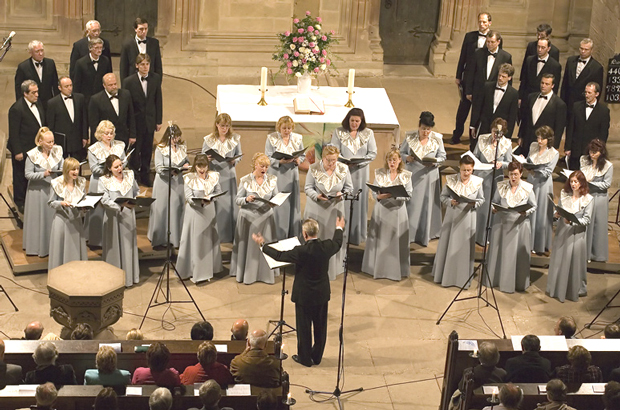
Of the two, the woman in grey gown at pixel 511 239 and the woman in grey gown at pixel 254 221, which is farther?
the woman in grey gown at pixel 511 239

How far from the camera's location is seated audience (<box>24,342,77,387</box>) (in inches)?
320

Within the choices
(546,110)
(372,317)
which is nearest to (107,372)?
(372,317)

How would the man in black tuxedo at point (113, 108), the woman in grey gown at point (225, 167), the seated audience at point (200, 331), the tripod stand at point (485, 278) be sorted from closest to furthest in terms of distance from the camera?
the seated audience at point (200, 331), the tripod stand at point (485, 278), the woman in grey gown at point (225, 167), the man in black tuxedo at point (113, 108)

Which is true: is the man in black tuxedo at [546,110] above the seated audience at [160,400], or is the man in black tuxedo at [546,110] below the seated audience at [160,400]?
above

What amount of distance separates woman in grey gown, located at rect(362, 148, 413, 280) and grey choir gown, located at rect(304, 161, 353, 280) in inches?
15.0

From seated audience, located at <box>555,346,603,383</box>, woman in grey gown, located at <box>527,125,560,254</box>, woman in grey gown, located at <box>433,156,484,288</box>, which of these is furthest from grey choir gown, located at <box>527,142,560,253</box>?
seated audience, located at <box>555,346,603,383</box>

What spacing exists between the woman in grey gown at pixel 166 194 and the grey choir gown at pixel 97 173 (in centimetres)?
42

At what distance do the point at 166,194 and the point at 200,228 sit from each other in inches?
26.8

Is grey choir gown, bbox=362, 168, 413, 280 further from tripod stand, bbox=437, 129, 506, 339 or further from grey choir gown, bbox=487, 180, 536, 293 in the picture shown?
grey choir gown, bbox=487, 180, 536, 293

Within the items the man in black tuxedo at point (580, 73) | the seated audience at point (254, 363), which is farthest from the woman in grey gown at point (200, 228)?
the man in black tuxedo at point (580, 73)

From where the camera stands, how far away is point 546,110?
13.1 metres

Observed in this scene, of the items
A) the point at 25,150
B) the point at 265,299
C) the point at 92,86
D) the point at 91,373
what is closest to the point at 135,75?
the point at 92,86

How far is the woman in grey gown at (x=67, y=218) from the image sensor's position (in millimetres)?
10977

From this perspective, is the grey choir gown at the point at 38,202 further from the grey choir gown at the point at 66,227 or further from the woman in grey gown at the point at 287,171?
the woman in grey gown at the point at 287,171
